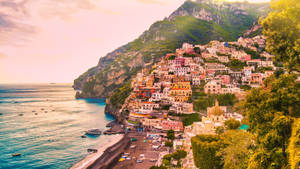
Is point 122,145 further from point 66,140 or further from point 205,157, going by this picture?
point 205,157

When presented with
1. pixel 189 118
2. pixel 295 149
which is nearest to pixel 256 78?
pixel 189 118

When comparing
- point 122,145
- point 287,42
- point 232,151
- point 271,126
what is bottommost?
point 122,145

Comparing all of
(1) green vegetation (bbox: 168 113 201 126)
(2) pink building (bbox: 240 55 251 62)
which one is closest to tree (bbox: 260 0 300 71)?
(1) green vegetation (bbox: 168 113 201 126)

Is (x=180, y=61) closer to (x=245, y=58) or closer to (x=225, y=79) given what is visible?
(x=225, y=79)

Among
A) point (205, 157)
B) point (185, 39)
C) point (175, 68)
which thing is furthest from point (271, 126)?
point (185, 39)

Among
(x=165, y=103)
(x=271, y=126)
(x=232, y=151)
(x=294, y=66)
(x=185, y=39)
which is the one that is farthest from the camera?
(x=185, y=39)

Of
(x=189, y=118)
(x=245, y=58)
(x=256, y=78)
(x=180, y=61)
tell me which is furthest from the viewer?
(x=245, y=58)

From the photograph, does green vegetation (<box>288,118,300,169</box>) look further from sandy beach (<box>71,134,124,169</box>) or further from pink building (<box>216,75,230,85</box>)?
pink building (<box>216,75,230,85</box>)
